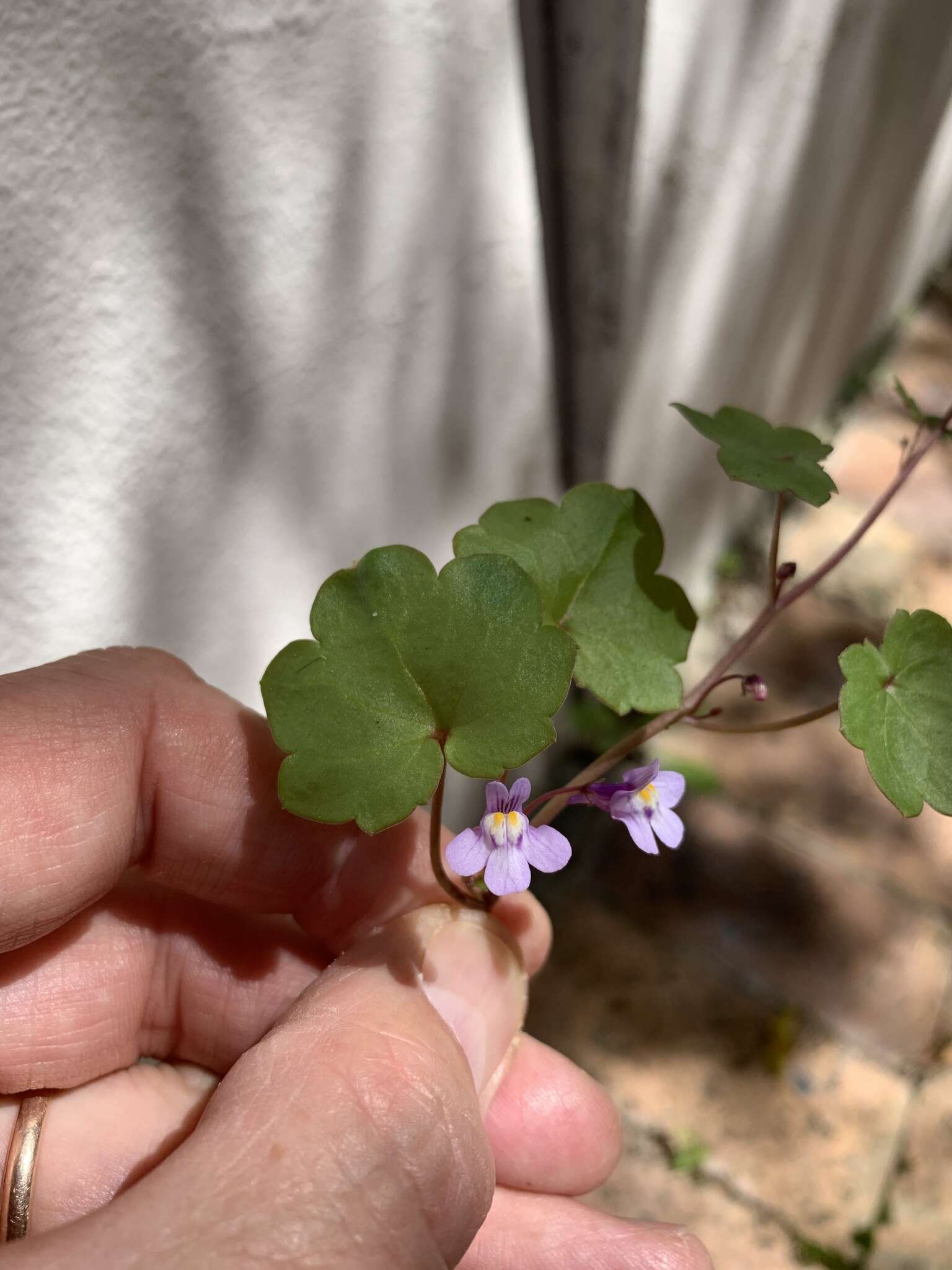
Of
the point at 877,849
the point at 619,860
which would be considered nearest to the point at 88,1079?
the point at 619,860

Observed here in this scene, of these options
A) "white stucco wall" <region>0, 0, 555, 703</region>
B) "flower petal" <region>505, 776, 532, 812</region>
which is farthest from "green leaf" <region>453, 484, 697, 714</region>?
"white stucco wall" <region>0, 0, 555, 703</region>

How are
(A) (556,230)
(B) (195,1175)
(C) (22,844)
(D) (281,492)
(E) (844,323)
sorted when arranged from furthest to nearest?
1. (E) (844,323)
2. (A) (556,230)
3. (D) (281,492)
4. (C) (22,844)
5. (B) (195,1175)

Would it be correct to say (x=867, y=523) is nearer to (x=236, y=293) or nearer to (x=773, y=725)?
(x=773, y=725)

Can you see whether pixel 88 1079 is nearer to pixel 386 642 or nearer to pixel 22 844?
pixel 22 844

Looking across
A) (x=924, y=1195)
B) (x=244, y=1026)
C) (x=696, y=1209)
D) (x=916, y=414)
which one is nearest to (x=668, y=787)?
(x=916, y=414)

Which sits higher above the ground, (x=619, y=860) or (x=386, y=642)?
(x=386, y=642)

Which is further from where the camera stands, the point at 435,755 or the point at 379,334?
the point at 379,334

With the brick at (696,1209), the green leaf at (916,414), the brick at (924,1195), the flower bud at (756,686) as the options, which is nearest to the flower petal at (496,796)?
the flower bud at (756,686)

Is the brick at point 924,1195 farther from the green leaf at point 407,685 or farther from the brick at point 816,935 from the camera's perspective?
the green leaf at point 407,685
